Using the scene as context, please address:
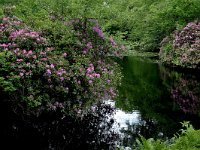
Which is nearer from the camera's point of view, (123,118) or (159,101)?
(123,118)

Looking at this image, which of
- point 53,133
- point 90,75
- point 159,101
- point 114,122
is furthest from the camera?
point 159,101

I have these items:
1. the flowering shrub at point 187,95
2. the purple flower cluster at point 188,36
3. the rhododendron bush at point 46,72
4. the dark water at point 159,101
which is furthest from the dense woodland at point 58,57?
the purple flower cluster at point 188,36

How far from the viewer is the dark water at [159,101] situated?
1321 cm

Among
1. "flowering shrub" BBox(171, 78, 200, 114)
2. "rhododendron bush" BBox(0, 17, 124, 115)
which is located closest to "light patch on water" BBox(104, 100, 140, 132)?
"rhododendron bush" BBox(0, 17, 124, 115)

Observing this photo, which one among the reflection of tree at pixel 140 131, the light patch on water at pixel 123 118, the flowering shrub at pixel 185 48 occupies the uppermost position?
the flowering shrub at pixel 185 48

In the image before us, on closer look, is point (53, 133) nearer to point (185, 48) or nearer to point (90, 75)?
point (90, 75)

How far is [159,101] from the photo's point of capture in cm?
1825

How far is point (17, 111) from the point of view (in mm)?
10516

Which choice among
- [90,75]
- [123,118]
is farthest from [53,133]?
[123,118]

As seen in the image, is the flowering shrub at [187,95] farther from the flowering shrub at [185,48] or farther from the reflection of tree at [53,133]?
the flowering shrub at [185,48]

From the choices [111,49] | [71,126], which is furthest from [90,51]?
[71,126]

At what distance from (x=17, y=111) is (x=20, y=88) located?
3.03 feet

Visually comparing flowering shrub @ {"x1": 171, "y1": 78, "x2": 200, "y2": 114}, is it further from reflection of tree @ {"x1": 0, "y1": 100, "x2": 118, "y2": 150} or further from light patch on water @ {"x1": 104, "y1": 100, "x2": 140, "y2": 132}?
reflection of tree @ {"x1": 0, "y1": 100, "x2": 118, "y2": 150}

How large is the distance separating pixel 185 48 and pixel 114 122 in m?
19.6
